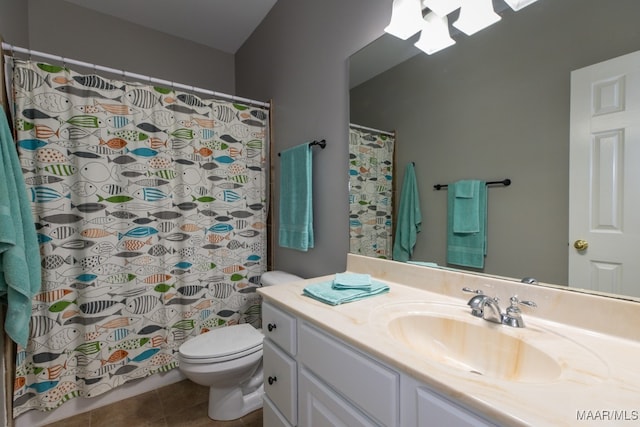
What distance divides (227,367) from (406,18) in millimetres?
1817

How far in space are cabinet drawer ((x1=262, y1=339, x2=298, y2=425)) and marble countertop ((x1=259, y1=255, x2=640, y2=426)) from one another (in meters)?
0.21

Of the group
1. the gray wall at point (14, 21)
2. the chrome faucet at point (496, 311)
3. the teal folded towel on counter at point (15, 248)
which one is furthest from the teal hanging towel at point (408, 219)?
the gray wall at point (14, 21)

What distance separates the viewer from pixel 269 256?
2264 millimetres

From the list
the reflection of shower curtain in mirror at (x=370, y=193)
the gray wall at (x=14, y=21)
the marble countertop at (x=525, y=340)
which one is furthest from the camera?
the gray wall at (x=14, y=21)

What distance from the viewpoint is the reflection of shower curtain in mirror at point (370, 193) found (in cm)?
138

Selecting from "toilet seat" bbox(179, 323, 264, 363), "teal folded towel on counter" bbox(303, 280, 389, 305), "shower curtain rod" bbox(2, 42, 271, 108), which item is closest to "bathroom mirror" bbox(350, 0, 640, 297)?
"teal folded towel on counter" bbox(303, 280, 389, 305)

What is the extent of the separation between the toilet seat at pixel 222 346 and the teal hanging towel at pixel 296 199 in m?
0.59

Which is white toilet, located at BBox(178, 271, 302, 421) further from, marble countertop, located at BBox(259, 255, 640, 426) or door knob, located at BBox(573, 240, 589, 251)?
door knob, located at BBox(573, 240, 589, 251)

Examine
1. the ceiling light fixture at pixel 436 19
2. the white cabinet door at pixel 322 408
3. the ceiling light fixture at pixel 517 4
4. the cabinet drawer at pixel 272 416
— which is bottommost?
the cabinet drawer at pixel 272 416

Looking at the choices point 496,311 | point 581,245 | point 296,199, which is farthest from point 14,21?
point 581,245

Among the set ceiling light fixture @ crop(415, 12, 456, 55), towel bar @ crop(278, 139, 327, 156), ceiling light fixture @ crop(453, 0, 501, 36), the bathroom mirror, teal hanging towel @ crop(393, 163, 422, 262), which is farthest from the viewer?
towel bar @ crop(278, 139, 327, 156)

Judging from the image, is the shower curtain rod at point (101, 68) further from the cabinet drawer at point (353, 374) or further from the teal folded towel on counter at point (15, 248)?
the cabinet drawer at point (353, 374)

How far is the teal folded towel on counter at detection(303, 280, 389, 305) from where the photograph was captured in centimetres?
103

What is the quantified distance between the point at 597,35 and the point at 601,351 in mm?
842
